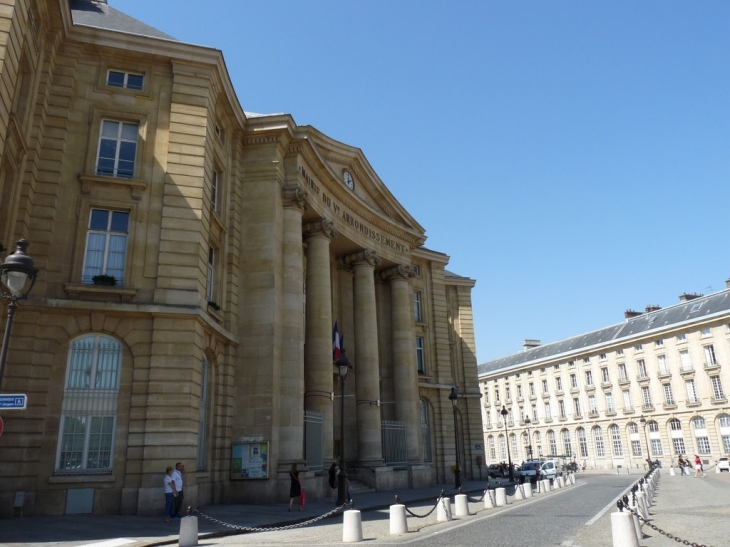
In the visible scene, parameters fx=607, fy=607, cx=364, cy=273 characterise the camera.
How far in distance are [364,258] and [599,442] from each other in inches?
2160

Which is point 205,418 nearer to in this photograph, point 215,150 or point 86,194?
point 86,194

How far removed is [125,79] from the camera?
848 inches

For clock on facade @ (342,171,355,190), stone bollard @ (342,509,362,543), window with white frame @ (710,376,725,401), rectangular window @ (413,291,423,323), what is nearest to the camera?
stone bollard @ (342,509,362,543)

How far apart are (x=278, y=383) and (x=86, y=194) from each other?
980 cm

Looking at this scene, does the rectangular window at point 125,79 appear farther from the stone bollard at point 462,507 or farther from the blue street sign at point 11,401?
the stone bollard at point 462,507

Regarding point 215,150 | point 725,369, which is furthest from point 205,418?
point 725,369

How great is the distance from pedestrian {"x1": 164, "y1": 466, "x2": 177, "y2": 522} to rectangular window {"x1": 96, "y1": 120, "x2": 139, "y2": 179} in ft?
32.7

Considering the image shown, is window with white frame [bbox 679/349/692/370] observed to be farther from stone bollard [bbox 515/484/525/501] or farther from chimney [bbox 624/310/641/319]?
stone bollard [bbox 515/484/525/501]

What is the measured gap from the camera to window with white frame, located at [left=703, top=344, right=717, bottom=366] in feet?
206

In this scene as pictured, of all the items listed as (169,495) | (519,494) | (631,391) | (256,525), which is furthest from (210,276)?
(631,391)

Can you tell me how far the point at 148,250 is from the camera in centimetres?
1945

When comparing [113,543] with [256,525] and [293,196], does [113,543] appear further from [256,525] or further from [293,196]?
[293,196]

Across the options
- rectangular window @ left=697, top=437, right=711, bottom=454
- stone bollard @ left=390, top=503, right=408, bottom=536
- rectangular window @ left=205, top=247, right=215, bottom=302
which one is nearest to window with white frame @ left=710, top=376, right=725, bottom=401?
rectangular window @ left=697, top=437, right=711, bottom=454

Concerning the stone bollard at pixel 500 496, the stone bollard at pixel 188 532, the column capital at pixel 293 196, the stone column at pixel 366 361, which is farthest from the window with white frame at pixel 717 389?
the stone bollard at pixel 188 532
